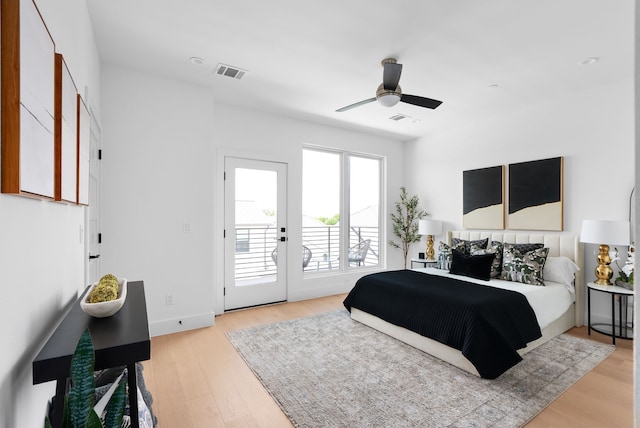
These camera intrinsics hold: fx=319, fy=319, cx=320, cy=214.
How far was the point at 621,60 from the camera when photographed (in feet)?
9.65

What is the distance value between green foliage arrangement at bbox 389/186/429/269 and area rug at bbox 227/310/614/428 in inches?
100

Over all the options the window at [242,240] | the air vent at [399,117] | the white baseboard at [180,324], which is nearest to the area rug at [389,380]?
the white baseboard at [180,324]

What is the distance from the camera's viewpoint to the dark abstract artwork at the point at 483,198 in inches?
176

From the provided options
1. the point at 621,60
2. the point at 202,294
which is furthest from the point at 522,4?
the point at 202,294

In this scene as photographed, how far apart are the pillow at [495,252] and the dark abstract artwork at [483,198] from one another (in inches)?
19.8

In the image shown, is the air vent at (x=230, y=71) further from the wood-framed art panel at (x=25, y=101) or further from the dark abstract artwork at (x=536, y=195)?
the dark abstract artwork at (x=536, y=195)

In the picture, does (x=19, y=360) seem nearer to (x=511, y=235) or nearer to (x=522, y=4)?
(x=522, y=4)

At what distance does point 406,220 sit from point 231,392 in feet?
14.1

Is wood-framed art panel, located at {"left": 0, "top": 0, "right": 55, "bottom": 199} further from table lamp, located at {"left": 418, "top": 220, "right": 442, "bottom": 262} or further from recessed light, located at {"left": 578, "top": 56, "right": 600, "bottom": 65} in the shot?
table lamp, located at {"left": 418, "top": 220, "right": 442, "bottom": 262}

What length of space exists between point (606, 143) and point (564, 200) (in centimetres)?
74

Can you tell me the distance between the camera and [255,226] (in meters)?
4.41

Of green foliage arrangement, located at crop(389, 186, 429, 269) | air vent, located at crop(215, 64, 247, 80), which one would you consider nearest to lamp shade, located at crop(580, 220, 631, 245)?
green foliage arrangement, located at crop(389, 186, 429, 269)

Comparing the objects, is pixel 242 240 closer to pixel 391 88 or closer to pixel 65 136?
pixel 391 88

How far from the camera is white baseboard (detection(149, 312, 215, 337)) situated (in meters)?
3.38
